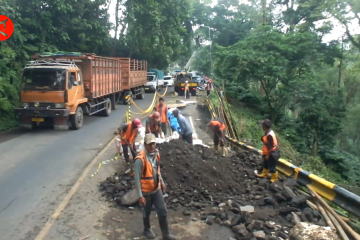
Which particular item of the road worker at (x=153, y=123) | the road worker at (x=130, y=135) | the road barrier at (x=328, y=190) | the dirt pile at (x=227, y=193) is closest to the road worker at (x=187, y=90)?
the road worker at (x=153, y=123)

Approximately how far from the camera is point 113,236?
5.92m

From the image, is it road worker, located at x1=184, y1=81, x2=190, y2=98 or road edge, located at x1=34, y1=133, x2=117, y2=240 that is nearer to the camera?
road edge, located at x1=34, y1=133, x2=117, y2=240

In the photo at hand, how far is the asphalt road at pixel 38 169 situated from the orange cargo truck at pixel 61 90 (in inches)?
24.2

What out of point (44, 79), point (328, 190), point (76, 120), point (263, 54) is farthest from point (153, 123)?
point (263, 54)

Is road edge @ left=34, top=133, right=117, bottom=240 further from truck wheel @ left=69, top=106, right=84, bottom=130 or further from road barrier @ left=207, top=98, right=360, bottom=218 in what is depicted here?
road barrier @ left=207, top=98, right=360, bottom=218

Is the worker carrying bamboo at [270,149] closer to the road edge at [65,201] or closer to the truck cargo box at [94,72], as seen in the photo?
the road edge at [65,201]

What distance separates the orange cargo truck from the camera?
46.4 ft

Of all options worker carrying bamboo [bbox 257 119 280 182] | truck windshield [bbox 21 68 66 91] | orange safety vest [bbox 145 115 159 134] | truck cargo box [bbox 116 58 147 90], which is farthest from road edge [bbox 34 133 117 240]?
truck cargo box [bbox 116 58 147 90]

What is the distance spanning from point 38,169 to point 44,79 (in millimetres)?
5764

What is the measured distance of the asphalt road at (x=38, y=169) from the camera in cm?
657

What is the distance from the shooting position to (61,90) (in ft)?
46.6

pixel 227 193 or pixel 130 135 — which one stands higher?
pixel 130 135

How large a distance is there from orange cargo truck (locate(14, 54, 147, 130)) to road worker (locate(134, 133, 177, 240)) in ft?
30.7

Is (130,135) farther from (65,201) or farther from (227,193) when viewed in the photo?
(227,193)
